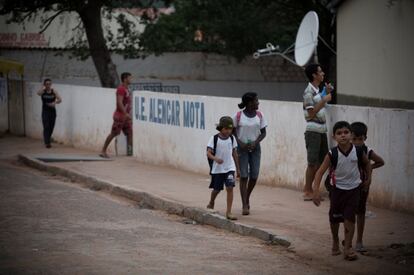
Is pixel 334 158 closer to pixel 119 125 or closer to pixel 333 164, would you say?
pixel 333 164

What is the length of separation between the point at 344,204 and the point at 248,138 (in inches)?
129

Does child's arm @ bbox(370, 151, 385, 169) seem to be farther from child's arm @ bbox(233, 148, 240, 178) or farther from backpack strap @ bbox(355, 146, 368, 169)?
child's arm @ bbox(233, 148, 240, 178)

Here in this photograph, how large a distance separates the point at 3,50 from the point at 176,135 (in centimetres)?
1866

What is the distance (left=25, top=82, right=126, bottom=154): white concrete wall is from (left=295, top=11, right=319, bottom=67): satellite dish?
14.5ft

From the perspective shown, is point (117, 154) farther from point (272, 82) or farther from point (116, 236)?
point (272, 82)

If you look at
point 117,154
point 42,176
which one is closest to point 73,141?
point 117,154

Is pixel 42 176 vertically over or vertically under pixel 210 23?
under

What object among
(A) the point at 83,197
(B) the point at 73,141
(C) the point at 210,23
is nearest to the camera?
(A) the point at 83,197

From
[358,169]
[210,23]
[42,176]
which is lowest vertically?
[42,176]

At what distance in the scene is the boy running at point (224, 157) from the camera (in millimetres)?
11945

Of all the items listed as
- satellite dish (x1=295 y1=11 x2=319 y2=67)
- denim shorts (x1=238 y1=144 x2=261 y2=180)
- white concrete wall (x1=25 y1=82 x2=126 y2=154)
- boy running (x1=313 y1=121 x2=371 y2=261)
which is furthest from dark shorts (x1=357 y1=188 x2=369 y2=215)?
white concrete wall (x1=25 y1=82 x2=126 y2=154)

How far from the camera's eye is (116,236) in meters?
11.0

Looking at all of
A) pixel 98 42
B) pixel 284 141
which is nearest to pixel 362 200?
pixel 284 141

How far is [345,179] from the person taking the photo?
9406 millimetres
